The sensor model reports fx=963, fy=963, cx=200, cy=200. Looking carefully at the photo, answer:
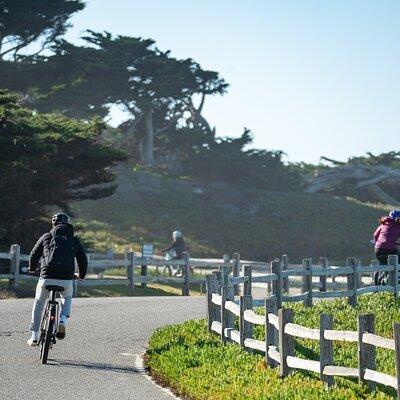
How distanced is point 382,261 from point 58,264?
1209 centimetres

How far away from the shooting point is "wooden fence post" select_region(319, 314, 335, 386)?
10398mm

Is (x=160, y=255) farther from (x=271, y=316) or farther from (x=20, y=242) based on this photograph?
(x=271, y=316)

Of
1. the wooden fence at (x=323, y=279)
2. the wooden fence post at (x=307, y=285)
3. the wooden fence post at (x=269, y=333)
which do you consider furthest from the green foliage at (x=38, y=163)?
the wooden fence post at (x=269, y=333)

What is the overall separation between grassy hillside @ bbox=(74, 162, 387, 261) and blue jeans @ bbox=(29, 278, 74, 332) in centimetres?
3448

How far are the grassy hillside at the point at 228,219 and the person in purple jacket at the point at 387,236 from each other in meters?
26.2

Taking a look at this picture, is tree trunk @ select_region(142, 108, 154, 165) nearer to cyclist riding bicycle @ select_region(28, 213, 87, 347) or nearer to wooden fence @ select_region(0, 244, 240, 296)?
wooden fence @ select_region(0, 244, 240, 296)

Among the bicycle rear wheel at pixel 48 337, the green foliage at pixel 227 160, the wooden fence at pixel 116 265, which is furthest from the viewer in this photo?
the green foliage at pixel 227 160

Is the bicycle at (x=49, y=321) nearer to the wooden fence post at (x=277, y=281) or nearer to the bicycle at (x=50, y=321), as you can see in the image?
the bicycle at (x=50, y=321)

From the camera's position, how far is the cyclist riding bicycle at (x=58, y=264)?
12.3m

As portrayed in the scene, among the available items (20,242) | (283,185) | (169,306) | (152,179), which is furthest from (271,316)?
(283,185)

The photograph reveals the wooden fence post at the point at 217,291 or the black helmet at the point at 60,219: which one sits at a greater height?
the black helmet at the point at 60,219

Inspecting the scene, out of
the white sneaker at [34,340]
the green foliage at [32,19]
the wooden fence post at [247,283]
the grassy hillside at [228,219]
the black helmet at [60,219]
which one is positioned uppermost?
the green foliage at [32,19]

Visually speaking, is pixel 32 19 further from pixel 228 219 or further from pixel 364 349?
pixel 364 349

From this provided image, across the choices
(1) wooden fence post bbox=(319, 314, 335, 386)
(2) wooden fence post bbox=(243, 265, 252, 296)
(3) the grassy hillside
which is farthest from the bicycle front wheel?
(3) the grassy hillside
